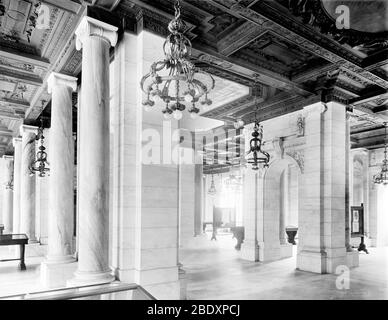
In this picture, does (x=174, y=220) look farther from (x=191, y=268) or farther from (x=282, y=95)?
(x=282, y=95)

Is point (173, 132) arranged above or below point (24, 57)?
below

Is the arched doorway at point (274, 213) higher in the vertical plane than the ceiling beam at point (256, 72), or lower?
lower

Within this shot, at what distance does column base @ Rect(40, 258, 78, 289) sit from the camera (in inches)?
250

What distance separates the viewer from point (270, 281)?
25.7ft

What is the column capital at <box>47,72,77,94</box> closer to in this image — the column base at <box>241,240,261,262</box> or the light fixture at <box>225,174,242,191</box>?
the column base at <box>241,240,261,262</box>

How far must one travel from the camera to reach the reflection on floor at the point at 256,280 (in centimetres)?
666

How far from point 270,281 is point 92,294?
6.13 metres

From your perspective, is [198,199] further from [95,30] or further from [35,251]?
[95,30]

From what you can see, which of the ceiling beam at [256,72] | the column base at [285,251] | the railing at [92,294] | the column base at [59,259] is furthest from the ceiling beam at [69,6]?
the column base at [285,251]

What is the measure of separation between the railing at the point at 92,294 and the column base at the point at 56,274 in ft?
12.9

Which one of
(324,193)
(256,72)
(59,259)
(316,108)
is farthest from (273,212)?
(59,259)

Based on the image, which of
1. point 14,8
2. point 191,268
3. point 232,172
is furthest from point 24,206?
point 232,172

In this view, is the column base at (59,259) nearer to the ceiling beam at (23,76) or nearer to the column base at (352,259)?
the ceiling beam at (23,76)

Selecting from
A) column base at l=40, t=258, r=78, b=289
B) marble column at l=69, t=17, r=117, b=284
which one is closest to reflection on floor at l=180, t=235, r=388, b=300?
marble column at l=69, t=17, r=117, b=284
